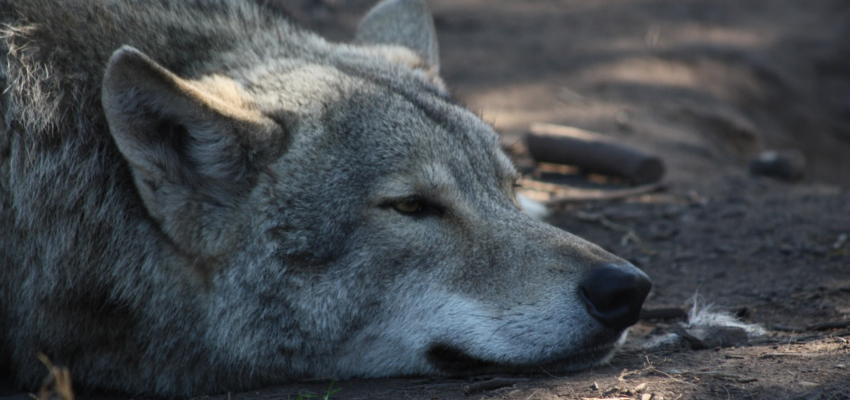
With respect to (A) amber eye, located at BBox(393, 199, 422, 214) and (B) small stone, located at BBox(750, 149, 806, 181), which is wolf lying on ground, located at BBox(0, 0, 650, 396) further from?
(B) small stone, located at BBox(750, 149, 806, 181)

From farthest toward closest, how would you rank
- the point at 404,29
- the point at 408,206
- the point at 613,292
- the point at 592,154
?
the point at 592,154 → the point at 404,29 → the point at 408,206 → the point at 613,292

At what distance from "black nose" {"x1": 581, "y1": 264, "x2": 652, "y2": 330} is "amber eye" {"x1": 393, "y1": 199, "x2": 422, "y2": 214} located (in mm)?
804

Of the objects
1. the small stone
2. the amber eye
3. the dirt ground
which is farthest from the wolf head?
the small stone

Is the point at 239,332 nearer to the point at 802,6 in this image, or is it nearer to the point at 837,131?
the point at 837,131

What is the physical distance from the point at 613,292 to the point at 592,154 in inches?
146

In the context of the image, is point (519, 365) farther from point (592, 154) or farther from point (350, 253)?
point (592, 154)

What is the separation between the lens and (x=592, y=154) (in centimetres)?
682

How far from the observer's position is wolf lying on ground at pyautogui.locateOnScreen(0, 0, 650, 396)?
340 centimetres

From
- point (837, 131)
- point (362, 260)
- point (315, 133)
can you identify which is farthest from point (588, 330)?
point (837, 131)

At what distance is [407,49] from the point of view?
4.90m

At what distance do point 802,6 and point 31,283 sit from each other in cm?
1285

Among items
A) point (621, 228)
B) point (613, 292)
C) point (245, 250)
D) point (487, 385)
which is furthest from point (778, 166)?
point (245, 250)

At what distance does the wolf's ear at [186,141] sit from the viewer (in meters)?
3.14

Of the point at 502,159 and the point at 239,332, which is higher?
the point at 502,159
